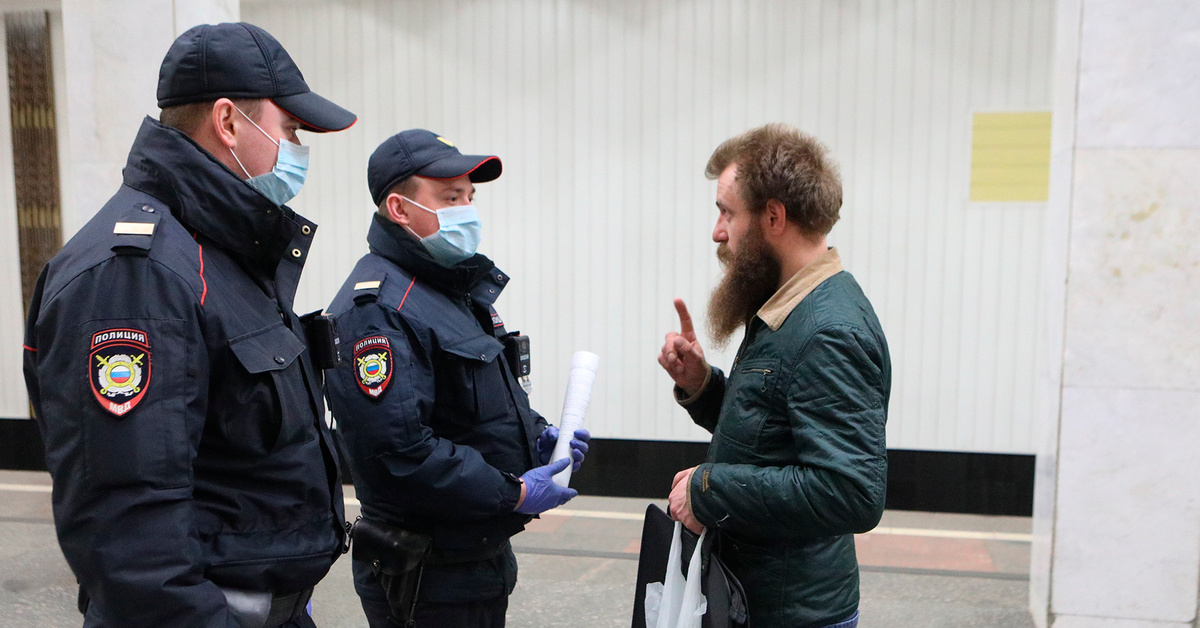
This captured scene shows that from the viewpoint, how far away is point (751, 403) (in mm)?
1696

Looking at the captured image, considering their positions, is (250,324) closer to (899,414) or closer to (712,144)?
(712,144)

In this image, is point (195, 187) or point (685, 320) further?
point (685, 320)

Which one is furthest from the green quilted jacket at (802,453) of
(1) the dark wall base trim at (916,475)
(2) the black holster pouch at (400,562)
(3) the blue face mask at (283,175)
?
(1) the dark wall base trim at (916,475)

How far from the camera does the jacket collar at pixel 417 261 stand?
2160 millimetres

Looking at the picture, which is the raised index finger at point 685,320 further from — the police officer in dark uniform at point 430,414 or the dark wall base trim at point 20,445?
the dark wall base trim at point 20,445

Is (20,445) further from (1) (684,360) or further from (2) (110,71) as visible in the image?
(1) (684,360)

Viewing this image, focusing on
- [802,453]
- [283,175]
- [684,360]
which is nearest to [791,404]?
[802,453]

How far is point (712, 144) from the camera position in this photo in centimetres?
497

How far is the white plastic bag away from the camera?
1748 mm

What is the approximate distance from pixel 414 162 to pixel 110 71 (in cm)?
198

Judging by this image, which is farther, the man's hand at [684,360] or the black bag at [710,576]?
the man's hand at [684,360]

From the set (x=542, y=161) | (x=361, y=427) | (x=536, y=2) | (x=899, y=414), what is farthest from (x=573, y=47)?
(x=361, y=427)

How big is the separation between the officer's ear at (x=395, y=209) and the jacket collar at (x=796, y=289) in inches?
40.3

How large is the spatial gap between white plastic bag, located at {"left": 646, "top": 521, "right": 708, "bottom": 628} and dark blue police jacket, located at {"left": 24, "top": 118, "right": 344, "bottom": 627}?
0.74 metres
